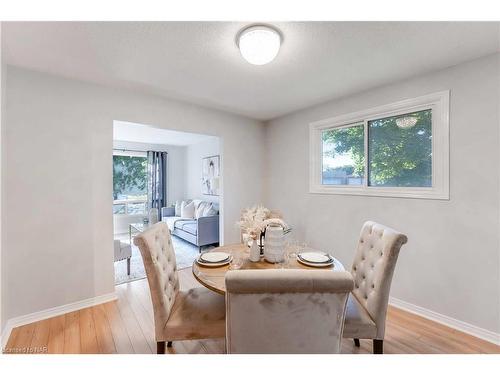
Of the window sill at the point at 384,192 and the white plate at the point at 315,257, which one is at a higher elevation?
the window sill at the point at 384,192

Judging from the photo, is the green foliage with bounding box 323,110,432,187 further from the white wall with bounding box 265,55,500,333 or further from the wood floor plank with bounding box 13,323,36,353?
the wood floor plank with bounding box 13,323,36,353

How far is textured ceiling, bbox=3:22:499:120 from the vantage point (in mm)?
1553

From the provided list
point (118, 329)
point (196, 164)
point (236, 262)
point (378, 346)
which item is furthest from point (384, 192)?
point (196, 164)

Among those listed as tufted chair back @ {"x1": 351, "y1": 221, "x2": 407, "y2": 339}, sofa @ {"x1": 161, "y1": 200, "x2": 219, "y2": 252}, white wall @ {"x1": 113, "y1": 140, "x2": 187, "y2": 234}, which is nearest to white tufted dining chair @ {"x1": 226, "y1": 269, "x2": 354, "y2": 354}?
tufted chair back @ {"x1": 351, "y1": 221, "x2": 407, "y2": 339}

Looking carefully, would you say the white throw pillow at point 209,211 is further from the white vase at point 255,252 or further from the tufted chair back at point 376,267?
the tufted chair back at point 376,267

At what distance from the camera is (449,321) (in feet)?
6.82

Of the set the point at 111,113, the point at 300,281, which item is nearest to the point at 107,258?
the point at 111,113

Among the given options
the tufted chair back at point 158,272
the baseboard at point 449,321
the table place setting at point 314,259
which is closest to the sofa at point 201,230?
the tufted chair back at point 158,272

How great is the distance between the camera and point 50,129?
2.20 metres

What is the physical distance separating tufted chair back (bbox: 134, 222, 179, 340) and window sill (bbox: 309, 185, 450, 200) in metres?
2.16

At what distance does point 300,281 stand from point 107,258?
2.42m

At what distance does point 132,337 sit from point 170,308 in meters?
0.74

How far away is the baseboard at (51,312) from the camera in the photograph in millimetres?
1953

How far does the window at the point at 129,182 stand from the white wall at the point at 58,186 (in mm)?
3956
